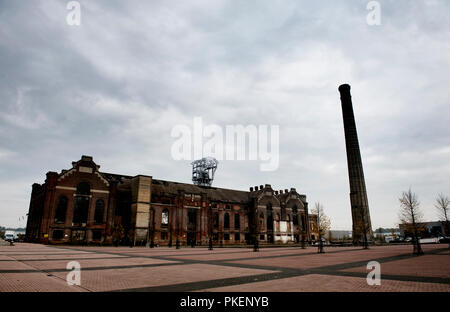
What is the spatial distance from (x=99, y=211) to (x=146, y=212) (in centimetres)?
771

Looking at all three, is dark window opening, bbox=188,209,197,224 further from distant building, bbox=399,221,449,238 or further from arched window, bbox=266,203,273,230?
distant building, bbox=399,221,449,238

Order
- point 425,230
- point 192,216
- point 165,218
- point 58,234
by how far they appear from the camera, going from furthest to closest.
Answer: point 425,230 → point 192,216 → point 165,218 → point 58,234

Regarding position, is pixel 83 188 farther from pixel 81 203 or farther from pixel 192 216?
pixel 192 216

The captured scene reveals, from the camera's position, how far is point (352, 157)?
176 ft

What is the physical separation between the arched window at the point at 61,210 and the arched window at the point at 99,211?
4636 millimetres

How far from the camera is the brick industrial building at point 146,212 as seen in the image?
44.2 m

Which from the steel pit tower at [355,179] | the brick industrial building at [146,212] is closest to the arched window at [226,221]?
the brick industrial building at [146,212]

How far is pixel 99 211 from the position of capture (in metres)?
47.5

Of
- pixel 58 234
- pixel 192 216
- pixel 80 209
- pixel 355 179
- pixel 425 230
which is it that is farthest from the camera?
pixel 425 230

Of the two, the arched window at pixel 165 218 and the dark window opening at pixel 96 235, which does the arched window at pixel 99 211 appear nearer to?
the dark window opening at pixel 96 235

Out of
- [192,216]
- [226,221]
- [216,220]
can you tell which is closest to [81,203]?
[192,216]
